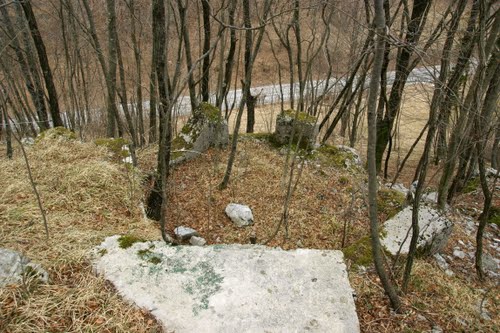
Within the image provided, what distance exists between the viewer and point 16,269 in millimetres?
2461

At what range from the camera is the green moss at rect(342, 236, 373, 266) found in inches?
127

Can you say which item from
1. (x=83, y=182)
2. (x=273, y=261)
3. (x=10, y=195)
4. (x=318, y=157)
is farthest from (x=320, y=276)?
(x=318, y=157)

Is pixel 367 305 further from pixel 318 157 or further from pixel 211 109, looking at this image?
pixel 211 109

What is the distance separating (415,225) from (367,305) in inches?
29.6

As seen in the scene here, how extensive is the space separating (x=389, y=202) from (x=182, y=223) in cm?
333

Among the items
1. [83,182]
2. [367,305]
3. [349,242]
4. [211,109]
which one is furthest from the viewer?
[211,109]

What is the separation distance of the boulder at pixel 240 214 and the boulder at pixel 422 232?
1.79 metres

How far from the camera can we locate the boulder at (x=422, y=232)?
368 cm

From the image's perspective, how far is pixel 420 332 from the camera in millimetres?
2525

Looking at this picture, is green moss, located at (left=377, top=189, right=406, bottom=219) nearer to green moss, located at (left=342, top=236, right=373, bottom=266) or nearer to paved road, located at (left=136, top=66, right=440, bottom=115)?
paved road, located at (left=136, top=66, right=440, bottom=115)

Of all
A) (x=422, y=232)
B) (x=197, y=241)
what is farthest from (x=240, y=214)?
(x=422, y=232)

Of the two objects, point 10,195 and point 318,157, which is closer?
point 10,195

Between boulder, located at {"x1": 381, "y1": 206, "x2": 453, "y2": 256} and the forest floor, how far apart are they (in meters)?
0.23

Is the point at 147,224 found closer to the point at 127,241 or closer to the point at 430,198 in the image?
the point at 127,241
